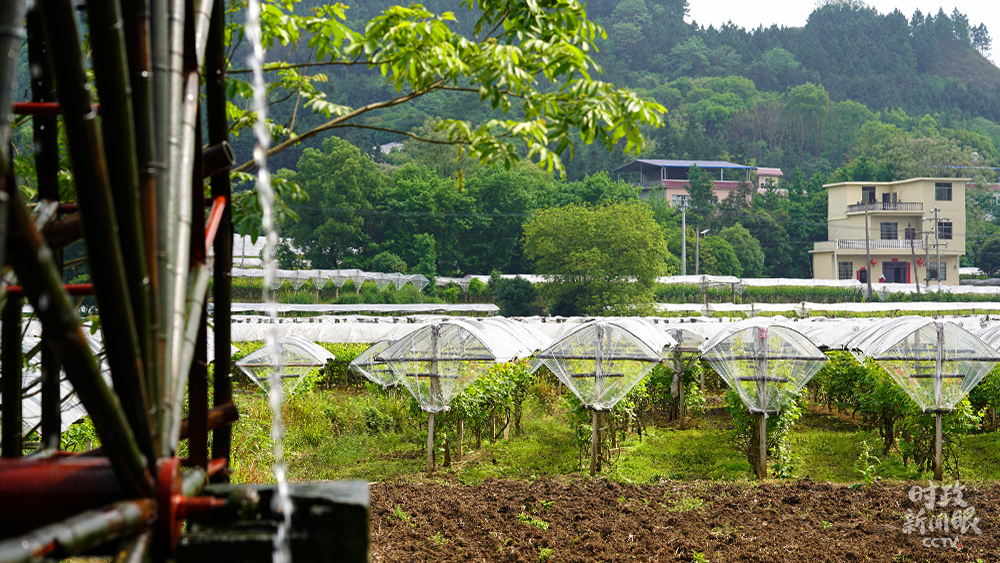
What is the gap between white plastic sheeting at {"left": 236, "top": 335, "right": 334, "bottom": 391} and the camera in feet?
51.0

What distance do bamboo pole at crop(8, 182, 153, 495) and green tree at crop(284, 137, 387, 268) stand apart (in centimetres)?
6201

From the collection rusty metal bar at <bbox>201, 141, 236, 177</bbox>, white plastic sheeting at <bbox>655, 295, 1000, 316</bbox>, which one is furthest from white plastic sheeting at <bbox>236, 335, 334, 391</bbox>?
white plastic sheeting at <bbox>655, 295, 1000, 316</bbox>

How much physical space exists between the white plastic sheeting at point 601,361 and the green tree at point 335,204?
52024mm

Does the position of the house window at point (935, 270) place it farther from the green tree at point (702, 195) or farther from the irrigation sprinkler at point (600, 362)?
the irrigation sprinkler at point (600, 362)

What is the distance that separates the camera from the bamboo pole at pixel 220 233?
8.30ft

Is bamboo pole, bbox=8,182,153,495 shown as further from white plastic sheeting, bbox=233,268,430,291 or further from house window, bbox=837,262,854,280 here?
house window, bbox=837,262,854,280

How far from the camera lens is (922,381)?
11.3 meters

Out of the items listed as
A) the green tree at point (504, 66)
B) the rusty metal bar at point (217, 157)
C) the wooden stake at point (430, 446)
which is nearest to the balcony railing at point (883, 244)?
the wooden stake at point (430, 446)

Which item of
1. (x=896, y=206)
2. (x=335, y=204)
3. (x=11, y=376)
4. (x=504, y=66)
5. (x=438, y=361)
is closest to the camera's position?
(x=11, y=376)

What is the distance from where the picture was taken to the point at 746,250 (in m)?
67.8

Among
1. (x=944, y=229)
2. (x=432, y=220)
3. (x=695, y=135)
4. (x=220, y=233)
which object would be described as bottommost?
(x=220, y=233)

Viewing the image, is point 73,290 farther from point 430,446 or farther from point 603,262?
point 603,262

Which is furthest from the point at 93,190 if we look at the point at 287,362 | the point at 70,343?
the point at 287,362

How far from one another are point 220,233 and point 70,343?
1.29 meters
